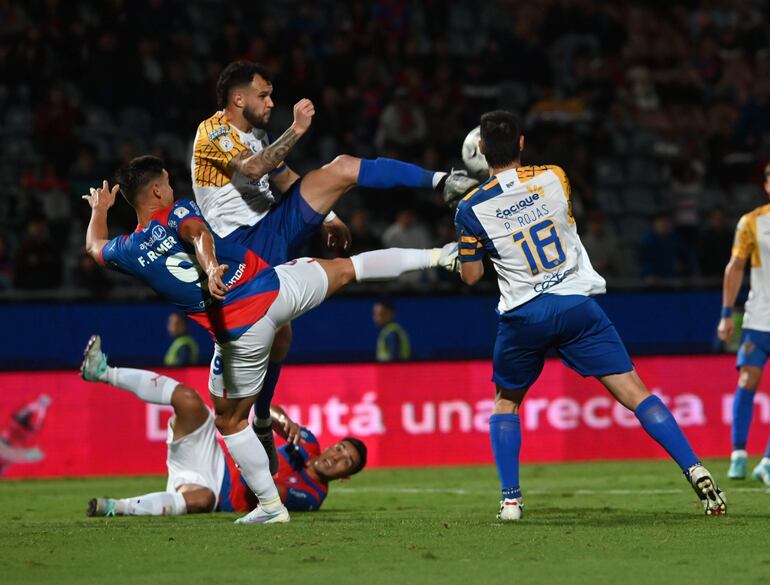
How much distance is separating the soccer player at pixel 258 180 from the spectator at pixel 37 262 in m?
7.23

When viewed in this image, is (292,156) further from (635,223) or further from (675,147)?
(675,147)

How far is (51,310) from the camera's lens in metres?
15.0

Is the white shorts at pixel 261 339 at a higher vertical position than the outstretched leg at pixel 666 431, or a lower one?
higher

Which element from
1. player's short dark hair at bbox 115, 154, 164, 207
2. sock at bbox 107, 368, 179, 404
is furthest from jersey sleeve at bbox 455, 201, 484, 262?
sock at bbox 107, 368, 179, 404

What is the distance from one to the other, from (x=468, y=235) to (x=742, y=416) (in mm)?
4795

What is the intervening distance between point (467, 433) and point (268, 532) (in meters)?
6.90

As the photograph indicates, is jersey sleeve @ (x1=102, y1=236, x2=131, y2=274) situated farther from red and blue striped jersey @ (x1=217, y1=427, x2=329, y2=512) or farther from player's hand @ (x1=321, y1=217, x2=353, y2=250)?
red and blue striped jersey @ (x1=217, y1=427, x2=329, y2=512)

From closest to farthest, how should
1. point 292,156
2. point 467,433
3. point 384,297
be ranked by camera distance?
point 467,433 < point 384,297 < point 292,156

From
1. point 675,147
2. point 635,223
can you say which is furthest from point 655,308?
point 675,147

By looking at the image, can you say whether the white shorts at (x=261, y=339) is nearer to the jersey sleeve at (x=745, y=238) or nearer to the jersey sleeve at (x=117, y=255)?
the jersey sleeve at (x=117, y=255)

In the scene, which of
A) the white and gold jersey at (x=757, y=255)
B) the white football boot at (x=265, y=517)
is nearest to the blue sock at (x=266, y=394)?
the white football boot at (x=265, y=517)

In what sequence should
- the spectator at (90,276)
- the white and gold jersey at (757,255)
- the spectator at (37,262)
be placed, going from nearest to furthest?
the white and gold jersey at (757,255) < the spectator at (37,262) < the spectator at (90,276)

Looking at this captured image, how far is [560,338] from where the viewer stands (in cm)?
779

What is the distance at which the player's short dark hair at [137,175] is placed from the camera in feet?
26.2
